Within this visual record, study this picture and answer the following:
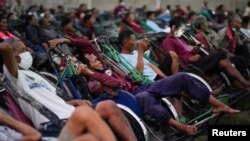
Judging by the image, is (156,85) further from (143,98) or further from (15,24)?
(15,24)

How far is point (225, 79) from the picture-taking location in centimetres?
646

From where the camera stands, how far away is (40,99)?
4.22 metres

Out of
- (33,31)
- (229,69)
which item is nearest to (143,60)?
(229,69)

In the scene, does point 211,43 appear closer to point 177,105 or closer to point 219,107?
point 177,105

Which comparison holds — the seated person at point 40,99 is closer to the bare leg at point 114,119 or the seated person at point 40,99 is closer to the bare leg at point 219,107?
the bare leg at point 114,119

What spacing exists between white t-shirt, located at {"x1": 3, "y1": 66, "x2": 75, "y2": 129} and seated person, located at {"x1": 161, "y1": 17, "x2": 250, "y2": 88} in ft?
7.90

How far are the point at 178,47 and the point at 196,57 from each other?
297 mm

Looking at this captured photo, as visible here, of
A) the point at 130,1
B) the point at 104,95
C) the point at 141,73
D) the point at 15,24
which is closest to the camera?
the point at 104,95

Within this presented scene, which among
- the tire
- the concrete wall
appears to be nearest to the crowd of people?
the tire

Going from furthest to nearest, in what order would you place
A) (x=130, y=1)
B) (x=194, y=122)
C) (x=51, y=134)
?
(x=130, y=1), (x=194, y=122), (x=51, y=134)

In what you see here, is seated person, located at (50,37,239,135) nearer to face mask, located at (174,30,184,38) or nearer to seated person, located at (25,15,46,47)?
face mask, located at (174,30,184,38)

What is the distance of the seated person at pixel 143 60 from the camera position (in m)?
6.11

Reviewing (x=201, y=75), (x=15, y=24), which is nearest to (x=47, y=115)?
(x=201, y=75)

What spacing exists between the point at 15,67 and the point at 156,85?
1587 millimetres
